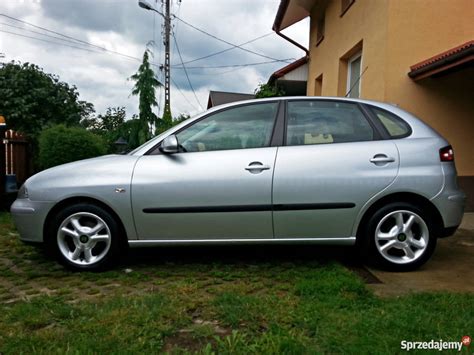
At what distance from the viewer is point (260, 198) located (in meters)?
3.47

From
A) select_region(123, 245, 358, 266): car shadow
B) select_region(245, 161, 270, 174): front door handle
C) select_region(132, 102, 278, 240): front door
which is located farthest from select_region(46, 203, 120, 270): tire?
select_region(245, 161, 270, 174): front door handle

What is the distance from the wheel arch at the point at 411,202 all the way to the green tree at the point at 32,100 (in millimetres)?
11009

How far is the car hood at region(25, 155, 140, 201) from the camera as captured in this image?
350cm

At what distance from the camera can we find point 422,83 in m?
6.48

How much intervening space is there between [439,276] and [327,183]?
125 centimetres

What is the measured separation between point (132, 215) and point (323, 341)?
1972 mm

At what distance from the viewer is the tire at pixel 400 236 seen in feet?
11.5

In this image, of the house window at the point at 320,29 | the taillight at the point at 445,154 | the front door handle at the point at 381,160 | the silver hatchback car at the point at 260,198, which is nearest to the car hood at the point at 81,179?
the silver hatchback car at the point at 260,198

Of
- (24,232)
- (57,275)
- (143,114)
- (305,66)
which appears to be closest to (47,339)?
(57,275)

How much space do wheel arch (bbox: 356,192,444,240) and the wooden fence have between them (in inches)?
265

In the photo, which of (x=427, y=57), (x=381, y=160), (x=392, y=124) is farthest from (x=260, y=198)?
(x=427, y=57)

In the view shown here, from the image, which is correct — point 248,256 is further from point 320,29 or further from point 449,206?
point 320,29

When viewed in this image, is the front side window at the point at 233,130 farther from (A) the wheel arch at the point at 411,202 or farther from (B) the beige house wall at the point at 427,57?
(B) the beige house wall at the point at 427,57

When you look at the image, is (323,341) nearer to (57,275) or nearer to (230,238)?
(230,238)
